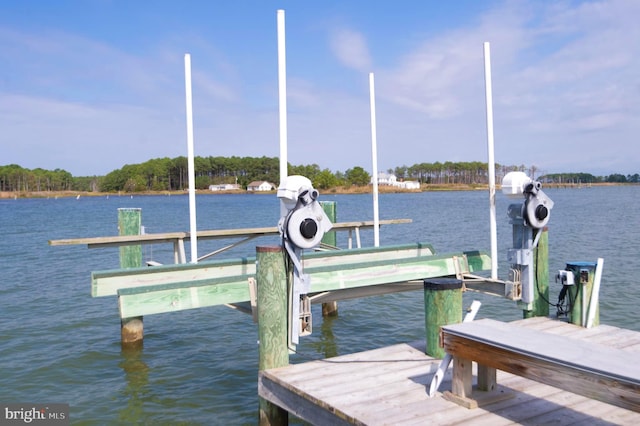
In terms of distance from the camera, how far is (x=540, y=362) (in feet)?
13.7

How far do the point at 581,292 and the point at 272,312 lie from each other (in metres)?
4.28

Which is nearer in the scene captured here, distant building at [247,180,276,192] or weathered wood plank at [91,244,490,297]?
weathered wood plank at [91,244,490,297]

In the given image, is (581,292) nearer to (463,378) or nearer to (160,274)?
(463,378)

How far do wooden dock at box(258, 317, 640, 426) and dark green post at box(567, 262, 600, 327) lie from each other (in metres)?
0.92

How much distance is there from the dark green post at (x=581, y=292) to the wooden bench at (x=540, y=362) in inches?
113

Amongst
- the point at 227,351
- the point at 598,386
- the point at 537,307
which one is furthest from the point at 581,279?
the point at 227,351

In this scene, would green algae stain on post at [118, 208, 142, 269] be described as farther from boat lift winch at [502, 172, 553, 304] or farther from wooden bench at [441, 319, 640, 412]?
wooden bench at [441, 319, 640, 412]

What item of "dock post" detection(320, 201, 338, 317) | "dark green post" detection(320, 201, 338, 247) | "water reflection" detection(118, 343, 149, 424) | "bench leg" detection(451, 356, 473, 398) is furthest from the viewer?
"dark green post" detection(320, 201, 338, 247)

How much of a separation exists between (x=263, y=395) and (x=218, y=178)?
182 meters

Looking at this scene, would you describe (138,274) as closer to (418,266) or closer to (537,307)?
(418,266)

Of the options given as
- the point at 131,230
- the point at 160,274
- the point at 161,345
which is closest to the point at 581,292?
the point at 160,274

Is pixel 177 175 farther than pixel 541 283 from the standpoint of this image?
Yes

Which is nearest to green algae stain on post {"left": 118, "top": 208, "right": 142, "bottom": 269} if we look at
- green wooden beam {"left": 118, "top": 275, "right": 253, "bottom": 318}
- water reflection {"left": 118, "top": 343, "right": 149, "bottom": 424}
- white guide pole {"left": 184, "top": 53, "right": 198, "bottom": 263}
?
water reflection {"left": 118, "top": 343, "right": 149, "bottom": 424}

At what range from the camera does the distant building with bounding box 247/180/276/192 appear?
173m
